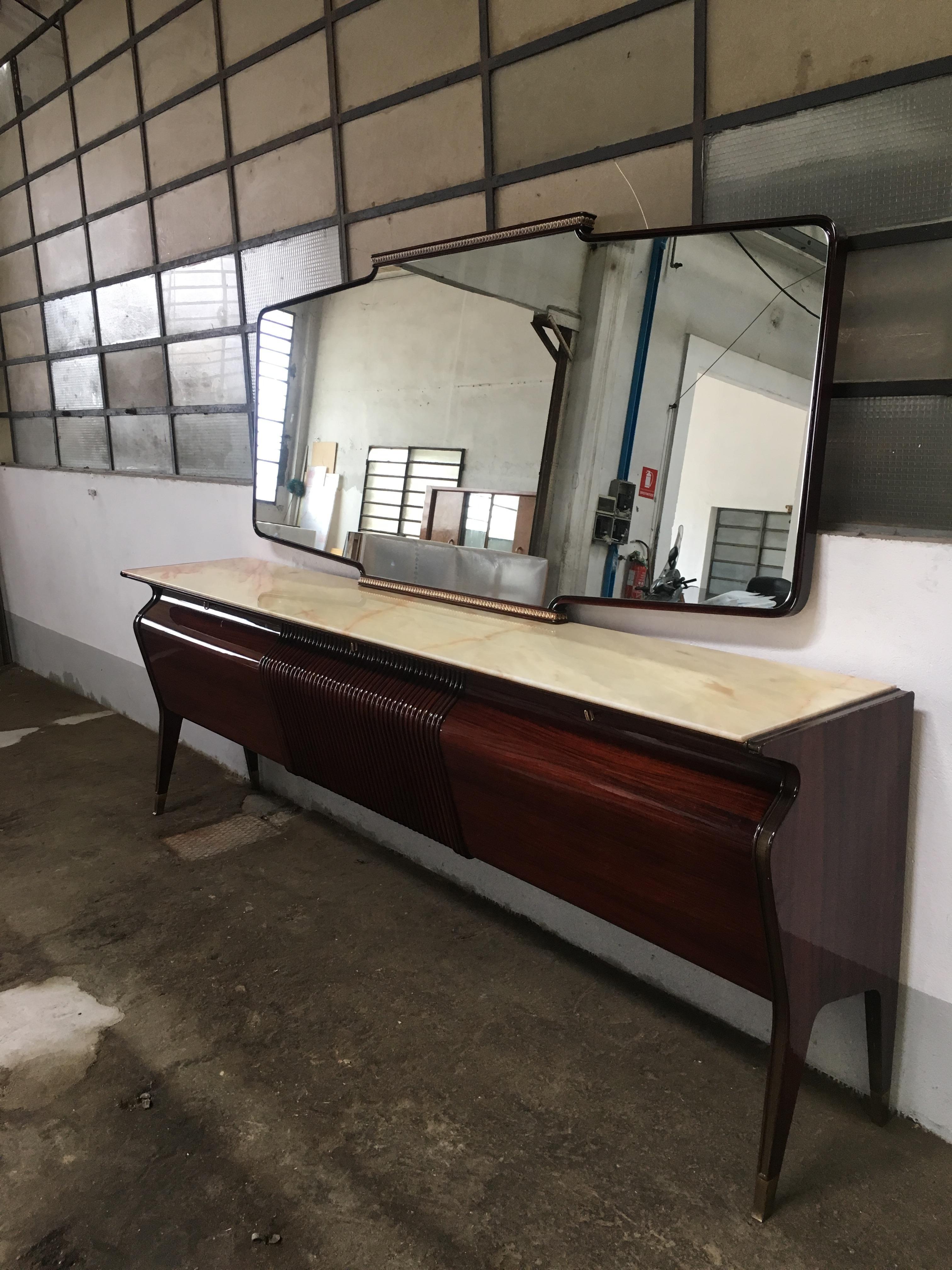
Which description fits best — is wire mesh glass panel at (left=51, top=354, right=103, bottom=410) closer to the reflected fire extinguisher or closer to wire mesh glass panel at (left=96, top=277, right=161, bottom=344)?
wire mesh glass panel at (left=96, top=277, right=161, bottom=344)

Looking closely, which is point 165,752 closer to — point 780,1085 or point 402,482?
point 402,482

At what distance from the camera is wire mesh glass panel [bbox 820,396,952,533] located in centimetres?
148

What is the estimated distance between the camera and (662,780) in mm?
1371

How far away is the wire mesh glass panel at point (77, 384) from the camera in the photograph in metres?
3.93

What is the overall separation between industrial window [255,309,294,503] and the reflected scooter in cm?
157

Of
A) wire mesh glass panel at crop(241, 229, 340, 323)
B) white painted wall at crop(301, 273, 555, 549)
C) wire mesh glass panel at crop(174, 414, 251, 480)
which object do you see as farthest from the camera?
wire mesh glass panel at crop(174, 414, 251, 480)

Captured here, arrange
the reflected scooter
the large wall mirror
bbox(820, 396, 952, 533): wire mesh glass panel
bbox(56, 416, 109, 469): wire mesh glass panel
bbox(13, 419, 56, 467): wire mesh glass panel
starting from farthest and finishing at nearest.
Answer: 1. bbox(13, 419, 56, 467): wire mesh glass panel
2. bbox(56, 416, 109, 469): wire mesh glass panel
3. the reflected scooter
4. the large wall mirror
5. bbox(820, 396, 952, 533): wire mesh glass panel

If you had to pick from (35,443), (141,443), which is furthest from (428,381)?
(35,443)

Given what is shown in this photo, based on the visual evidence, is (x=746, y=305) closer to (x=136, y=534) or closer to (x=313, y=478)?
Result: (x=313, y=478)

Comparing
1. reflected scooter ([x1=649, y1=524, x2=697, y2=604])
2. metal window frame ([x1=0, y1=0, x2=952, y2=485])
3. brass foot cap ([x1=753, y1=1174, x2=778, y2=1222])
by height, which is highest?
metal window frame ([x1=0, y1=0, x2=952, y2=485])

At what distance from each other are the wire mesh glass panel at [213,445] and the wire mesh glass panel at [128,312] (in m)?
0.46

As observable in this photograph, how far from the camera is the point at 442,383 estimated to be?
2184mm

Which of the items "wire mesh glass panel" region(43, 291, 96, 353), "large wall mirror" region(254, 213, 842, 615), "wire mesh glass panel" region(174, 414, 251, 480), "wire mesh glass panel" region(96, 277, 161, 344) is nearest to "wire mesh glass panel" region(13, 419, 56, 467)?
"wire mesh glass panel" region(43, 291, 96, 353)

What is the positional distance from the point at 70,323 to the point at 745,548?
12.7ft
